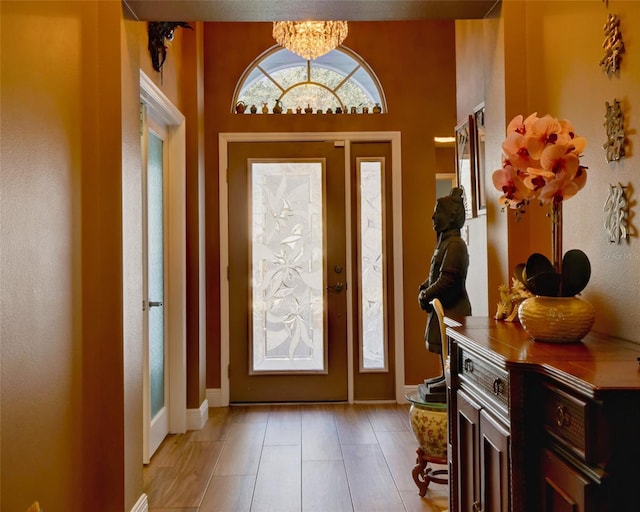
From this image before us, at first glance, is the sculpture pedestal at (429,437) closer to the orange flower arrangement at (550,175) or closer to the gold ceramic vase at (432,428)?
the gold ceramic vase at (432,428)

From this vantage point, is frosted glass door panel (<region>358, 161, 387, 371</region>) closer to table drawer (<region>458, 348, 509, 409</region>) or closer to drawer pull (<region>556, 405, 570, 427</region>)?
table drawer (<region>458, 348, 509, 409</region>)

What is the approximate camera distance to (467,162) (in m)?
2.81

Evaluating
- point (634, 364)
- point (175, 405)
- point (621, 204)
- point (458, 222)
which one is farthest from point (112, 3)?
point (175, 405)

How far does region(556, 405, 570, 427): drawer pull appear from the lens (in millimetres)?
1052

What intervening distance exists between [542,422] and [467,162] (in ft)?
6.24

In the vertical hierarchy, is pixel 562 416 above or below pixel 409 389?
above

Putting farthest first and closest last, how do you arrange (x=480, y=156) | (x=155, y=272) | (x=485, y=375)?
(x=155, y=272) → (x=480, y=156) → (x=485, y=375)

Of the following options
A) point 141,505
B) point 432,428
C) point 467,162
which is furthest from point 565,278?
point 141,505

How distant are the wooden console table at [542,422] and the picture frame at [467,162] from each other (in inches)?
43.1

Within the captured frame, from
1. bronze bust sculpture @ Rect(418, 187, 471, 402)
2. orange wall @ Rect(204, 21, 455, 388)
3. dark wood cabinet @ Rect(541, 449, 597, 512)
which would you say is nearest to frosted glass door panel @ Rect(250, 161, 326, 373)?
orange wall @ Rect(204, 21, 455, 388)

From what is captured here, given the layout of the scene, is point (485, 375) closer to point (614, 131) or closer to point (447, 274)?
point (614, 131)

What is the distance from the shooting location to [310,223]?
408 centimetres

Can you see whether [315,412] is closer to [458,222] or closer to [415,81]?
[458,222]

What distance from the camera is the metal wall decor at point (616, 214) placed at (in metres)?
1.44
